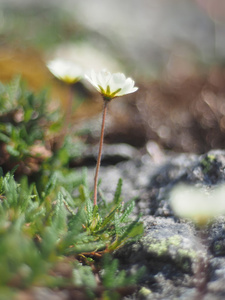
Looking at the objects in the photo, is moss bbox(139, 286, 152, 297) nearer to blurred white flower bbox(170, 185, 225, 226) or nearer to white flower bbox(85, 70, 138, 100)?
blurred white flower bbox(170, 185, 225, 226)

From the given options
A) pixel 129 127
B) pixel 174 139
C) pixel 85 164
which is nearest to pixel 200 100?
pixel 174 139

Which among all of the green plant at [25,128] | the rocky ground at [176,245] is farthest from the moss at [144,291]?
the green plant at [25,128]

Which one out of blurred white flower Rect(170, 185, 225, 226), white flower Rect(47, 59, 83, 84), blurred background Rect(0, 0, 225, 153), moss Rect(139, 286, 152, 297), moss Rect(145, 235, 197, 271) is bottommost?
moss Rect(139, 286, 152, 297)

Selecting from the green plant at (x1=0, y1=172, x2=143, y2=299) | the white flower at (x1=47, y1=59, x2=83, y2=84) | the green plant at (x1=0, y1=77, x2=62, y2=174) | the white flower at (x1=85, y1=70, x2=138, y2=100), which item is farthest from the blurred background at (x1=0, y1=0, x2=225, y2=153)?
the green plant at (x1=0, y1=172, x2=143, y2=299)

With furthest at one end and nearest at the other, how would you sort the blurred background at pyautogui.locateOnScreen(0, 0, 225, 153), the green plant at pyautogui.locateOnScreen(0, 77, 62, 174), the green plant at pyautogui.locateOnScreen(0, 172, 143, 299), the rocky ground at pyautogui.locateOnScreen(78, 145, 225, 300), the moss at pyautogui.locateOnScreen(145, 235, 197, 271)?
the blurred background at pyautogui.locateOnScreen(0, 0, 225, 153) → the green plant at pyautogui.locateOnScreen(0, 77, 62, 174) → the moss at pyautogui.locateOnScreen(145, 235, 197, 271) → the rocky ground at pyautogui.locateOnScreen(78, 145, 225, 300) → the green plant at pyautogui.locateOnScreen(0, 172, 143, 299)

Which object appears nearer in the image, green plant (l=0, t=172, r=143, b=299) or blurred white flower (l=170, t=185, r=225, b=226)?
green plant (l=0, t=172, r=143, b=299)

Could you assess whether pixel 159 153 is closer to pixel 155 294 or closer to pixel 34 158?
pixel 34 158

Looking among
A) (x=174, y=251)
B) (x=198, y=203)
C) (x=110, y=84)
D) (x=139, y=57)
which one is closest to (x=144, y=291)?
(x=174, y=251)
